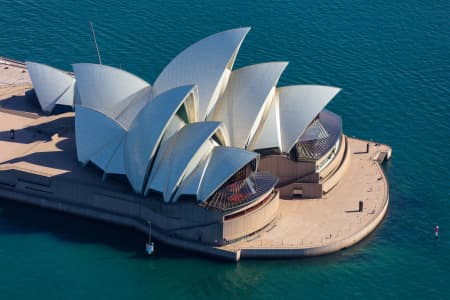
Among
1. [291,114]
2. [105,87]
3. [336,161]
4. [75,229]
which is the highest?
[105,87]

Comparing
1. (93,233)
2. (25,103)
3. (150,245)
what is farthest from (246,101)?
(25,103)

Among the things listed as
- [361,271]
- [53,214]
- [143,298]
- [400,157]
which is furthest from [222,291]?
[400,157]

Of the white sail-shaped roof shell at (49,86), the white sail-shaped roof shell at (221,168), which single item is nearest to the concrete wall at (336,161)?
the white sail-shaped roof shell at (221,168)

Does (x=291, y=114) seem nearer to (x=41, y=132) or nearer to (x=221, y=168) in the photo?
(x=221, y=168)

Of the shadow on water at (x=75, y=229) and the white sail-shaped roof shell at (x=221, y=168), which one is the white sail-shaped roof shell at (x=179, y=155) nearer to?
the white sail-shaped roof shell at (x=221, y=168)

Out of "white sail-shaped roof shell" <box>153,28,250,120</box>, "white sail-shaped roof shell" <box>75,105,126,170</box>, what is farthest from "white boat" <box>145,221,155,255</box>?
"white sail-shaped roof shell" <box>153,28,250,120</box>
